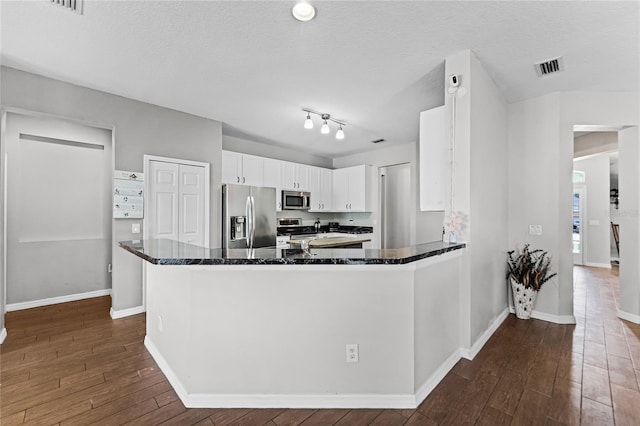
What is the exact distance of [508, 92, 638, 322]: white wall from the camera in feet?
10.6

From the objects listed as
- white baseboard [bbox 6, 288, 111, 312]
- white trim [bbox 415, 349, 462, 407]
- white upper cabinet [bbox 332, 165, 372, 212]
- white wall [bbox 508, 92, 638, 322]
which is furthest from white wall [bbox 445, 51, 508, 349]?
white baseboard [bbox 6, 288, 111, 312]

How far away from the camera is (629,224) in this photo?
3.23 metres

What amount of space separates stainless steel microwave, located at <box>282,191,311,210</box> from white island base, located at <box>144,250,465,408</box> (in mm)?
3734

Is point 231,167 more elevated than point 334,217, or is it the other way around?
point 231,167

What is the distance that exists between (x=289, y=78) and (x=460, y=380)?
300 cm

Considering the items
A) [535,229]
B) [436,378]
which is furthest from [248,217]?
[535,229]

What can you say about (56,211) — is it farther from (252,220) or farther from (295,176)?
(295,176)

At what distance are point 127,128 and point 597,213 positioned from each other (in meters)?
9.08

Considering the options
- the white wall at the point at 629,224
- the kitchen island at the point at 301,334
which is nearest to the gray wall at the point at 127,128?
the kitchen island at the point at 301,334

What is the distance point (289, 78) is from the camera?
289 cm

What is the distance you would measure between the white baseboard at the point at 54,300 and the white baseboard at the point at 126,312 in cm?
99

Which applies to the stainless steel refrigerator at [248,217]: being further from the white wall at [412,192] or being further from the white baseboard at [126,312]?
the white wall at [412,192]

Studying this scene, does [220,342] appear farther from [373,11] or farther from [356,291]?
[373,11]

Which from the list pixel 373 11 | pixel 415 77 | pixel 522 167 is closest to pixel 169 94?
pixel 373 11
